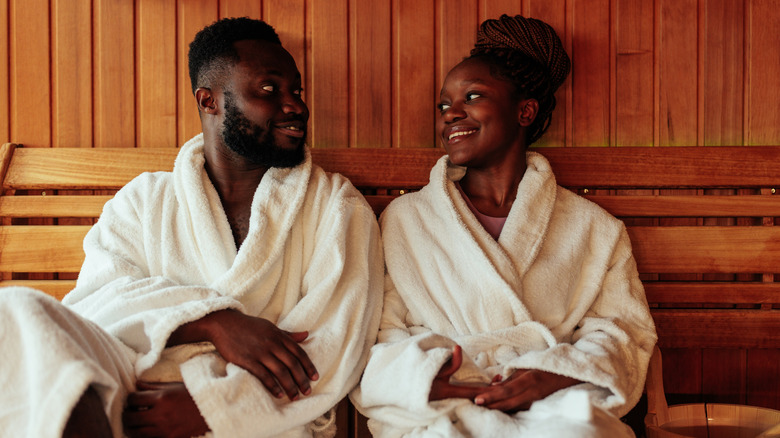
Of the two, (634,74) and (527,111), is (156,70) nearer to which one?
(527,111)

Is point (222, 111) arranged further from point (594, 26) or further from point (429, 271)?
point (594, 26)

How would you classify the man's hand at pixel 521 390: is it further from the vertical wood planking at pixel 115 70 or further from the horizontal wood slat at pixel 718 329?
the vertical wood planking at pixel 115 70

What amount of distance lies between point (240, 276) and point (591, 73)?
1.31 meters

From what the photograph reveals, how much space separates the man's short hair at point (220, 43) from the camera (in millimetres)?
1763

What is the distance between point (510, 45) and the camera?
5.99ft

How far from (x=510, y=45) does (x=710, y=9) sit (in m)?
0.72

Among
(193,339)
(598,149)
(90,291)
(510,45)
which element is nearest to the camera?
(193,339)

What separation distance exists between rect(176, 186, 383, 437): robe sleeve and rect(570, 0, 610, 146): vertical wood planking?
807 millimetres

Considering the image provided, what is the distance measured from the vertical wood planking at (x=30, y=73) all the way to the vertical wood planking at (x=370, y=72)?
1.04 metres

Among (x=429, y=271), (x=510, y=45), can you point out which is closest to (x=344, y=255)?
(x=429, y=271)

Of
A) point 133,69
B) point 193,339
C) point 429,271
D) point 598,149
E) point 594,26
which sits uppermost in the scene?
point 594,26

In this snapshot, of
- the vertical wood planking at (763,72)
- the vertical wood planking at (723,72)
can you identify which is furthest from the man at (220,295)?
the vertical wood planking at (763,72)

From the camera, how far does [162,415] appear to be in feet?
4.13

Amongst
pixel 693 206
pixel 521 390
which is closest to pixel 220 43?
pixel 521 390
